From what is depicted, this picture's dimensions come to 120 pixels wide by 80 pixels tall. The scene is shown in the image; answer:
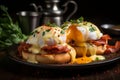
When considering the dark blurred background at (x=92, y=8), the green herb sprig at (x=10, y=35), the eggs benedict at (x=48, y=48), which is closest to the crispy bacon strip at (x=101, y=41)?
the eggs benedict at (x=48, y=48)

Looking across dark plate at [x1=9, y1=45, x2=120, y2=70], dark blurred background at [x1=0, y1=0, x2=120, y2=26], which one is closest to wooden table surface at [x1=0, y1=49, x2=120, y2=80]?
dark plate at [x1=9, y1=45, x2=120, y2=70]

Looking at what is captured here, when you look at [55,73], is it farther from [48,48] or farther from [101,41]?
[101,41]

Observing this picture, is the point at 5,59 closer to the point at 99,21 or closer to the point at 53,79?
the point at 53,79

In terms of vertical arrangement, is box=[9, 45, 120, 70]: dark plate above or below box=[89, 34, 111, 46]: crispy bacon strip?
below

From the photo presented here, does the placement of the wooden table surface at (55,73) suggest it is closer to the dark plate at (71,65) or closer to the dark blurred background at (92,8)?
the dark plate at (71,65)

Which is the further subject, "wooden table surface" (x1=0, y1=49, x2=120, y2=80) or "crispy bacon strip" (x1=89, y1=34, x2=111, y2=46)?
"crispy bacon strip" (x1=89, y1=34, x2=111, y2=46)

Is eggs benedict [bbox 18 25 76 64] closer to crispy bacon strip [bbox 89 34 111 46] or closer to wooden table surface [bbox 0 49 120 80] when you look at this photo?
wooden table surface [bbox 0 49 120 80]

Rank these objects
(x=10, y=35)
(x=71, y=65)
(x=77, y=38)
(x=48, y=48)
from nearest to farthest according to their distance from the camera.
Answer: (x=71, y=65), (x=48, y=48), (x=77, y=38), (x=10, y=35)

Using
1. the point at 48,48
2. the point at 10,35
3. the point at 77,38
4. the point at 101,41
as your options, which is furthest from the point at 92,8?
the point at 48,48
